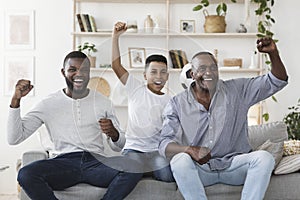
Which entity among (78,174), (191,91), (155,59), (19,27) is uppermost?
(19,27)

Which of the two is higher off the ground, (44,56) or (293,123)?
(44,56)

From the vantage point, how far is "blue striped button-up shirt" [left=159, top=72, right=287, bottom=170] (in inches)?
130

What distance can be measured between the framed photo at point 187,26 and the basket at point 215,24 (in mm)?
162

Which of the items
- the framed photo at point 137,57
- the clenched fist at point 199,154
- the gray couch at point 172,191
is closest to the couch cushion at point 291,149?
the gray couch at point 172,191

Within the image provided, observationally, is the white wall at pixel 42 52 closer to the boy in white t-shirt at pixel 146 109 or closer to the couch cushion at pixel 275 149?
the boy in white t-shirt at pixel 146 109

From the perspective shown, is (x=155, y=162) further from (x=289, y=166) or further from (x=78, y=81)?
(x=289, y=166)

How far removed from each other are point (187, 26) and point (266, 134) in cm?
184

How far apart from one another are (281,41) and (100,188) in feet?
9.10

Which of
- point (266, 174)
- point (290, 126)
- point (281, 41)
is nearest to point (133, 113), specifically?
point (266, 174)

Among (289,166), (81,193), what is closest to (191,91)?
(289,166)

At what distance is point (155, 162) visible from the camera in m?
3.39

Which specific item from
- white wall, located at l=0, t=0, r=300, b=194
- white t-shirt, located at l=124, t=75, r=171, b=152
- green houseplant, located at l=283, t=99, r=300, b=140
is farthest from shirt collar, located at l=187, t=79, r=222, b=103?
white wall, located at l=0, t=0, r=300, b=194

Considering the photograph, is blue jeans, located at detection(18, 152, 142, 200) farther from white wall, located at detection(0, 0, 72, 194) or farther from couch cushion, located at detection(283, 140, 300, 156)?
white wall, located at detection(0, 0, 72, 194)

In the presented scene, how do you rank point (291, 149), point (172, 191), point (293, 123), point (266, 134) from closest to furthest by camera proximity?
point (172, 191) → point (291, 149) → point (266, 134) → point (293, 123)
